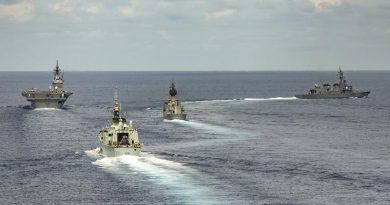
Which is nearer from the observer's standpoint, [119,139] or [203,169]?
[203,169]

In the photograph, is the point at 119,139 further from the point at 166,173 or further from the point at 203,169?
the point at 166,173

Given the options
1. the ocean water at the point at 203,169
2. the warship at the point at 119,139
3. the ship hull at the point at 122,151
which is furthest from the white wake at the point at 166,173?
the warship at the point at 119,139

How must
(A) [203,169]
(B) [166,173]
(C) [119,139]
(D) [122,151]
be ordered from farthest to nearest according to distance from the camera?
(C) [119,139]
(D) [122,151]
(A) [203,169]
(B) [166,173]

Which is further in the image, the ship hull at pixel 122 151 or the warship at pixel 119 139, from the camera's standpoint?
the warship at pixel 119 139

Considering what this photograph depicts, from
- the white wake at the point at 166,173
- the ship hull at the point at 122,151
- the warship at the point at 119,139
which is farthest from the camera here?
the warship at the point at 119,139

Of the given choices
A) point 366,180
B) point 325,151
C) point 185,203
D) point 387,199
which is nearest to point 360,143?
point 325,151

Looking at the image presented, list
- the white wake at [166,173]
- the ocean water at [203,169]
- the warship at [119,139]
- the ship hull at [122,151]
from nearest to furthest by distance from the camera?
the white wake at [166,173] → the ocean water at [203,169] → the ship hull at [122,151] → the warship at [119,139]

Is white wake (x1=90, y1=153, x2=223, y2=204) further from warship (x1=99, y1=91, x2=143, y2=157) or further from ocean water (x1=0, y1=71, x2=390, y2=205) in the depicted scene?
warship (x1=99, y1=91, x2=143, y2=157)

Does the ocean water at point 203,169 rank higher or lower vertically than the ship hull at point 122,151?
lower

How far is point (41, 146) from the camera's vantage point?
154375 millimetres

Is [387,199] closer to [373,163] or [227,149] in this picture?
[373,163]

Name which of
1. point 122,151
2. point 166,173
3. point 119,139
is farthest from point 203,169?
point 119,139

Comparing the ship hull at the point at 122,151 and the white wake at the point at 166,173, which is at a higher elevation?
the ship hull at the point at 122,151

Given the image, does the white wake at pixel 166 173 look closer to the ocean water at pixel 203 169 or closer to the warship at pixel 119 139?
the ocean water at pixel 203 169
